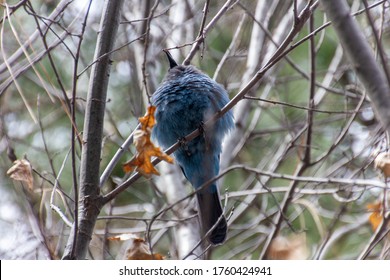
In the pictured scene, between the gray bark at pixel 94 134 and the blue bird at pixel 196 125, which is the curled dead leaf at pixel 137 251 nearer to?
the gray bark at pixel 94 134

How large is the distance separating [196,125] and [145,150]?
154 cm

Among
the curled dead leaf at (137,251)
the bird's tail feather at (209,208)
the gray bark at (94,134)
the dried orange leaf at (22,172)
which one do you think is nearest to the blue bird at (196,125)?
the bird's tail feather at (209,208)

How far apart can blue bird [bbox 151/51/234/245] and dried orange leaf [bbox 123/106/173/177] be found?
1.29 m

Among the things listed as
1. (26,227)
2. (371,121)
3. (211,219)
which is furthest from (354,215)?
(26,227)

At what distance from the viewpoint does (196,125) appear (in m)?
5.03

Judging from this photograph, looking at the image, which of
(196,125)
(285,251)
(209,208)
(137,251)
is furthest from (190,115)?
(137,251)

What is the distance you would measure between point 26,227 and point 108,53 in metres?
2.40

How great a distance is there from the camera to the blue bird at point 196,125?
5023mm

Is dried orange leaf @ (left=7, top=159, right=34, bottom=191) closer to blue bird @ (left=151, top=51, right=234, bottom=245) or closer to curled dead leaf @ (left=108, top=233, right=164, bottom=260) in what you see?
curled dead leaf @ (left=108, top=233, right=164, bottom=260)

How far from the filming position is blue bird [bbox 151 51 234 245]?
502 cm

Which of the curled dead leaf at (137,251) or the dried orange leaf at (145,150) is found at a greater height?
the dried orange leaf at (145,150)

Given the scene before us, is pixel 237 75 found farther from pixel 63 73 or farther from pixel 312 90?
pixel 312 90

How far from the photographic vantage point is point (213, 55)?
746 centimetres

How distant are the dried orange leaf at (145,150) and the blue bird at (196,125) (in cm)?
129
